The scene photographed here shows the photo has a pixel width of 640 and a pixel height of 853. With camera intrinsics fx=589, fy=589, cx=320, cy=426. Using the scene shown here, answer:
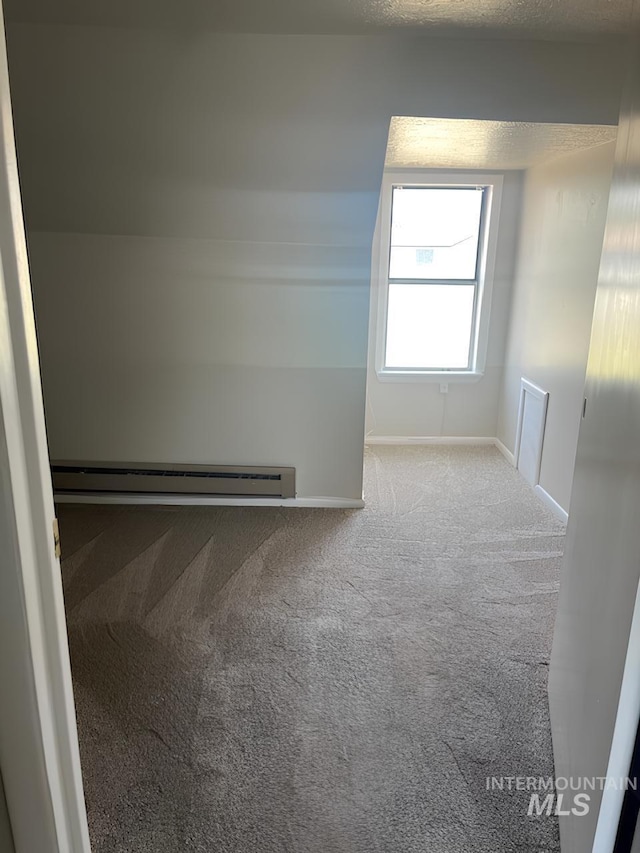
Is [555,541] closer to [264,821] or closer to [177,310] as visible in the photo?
[264,821]

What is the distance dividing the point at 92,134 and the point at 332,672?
2302 millimetres

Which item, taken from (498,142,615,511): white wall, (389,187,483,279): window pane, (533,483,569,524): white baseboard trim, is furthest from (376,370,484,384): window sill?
(533,483,569,524): white baseboard trim

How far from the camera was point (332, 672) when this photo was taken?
6.90 feet

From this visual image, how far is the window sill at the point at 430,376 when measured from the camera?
4.43 m

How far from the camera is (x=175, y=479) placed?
3.41m

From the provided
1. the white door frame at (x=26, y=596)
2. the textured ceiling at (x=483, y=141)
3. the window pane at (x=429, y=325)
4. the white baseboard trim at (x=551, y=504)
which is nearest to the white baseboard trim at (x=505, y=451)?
the white baseboard trim at (x=551, y=504)

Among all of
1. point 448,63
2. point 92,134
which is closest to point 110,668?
point 92,134

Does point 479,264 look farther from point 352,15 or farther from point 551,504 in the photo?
point 352,15

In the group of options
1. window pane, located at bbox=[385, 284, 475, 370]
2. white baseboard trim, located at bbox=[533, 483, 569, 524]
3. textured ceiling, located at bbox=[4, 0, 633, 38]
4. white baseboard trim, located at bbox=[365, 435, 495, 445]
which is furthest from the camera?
white baseboard trim, located at bbox=[365, 435, 495, 445]

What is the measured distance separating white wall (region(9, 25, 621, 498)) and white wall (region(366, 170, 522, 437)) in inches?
48.1

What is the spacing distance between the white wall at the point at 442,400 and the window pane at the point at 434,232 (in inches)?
11.2

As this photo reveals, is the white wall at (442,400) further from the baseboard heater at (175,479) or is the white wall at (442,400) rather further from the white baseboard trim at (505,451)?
the baseboard heater at (175,479)

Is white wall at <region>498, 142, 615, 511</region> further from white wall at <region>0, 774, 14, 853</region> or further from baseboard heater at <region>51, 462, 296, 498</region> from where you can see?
white wall at <region>0, 774, 14, 853</region>

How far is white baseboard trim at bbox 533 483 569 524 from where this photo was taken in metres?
3.33
